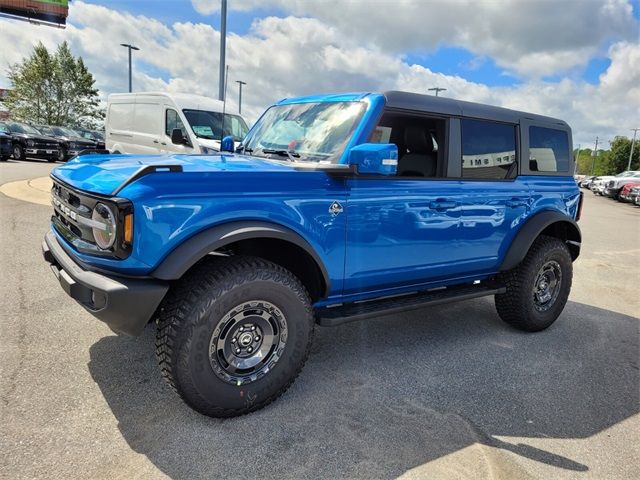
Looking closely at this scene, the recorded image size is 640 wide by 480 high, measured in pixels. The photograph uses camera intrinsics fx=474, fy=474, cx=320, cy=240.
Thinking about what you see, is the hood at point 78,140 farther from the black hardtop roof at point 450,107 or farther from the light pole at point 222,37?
the black hardtop roof at point 450,107

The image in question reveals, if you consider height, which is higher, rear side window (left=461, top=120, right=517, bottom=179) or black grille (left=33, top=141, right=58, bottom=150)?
black grille (left=33, top=141, right=58, bottom=150)

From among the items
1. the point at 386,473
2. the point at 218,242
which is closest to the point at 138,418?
the point at 218,242

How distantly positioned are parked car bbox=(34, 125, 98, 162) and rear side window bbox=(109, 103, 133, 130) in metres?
9.09

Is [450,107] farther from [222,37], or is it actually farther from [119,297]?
[222,37]

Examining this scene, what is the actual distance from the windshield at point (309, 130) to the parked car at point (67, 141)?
19330 mm

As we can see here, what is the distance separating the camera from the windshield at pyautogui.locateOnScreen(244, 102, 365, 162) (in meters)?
3.27

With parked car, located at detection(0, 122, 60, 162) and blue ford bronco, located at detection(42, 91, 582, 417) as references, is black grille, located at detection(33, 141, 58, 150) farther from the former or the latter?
blue ford bronco, located at detection(42, 91, 582, 417)

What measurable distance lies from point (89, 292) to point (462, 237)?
268 cm

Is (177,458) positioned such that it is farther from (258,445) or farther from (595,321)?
(595,321)

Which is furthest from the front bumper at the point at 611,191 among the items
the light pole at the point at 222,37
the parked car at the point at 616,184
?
the light pole at the point at 222,37

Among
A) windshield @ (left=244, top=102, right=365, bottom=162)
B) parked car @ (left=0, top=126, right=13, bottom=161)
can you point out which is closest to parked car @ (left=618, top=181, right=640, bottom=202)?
windshield @ (left=244, top=102, right=365, bottom=162)

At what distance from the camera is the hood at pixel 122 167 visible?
258 cm

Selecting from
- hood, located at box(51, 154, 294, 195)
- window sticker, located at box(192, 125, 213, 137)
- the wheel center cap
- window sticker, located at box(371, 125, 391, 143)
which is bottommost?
the wheel center cap

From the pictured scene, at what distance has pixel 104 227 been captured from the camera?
250cm
